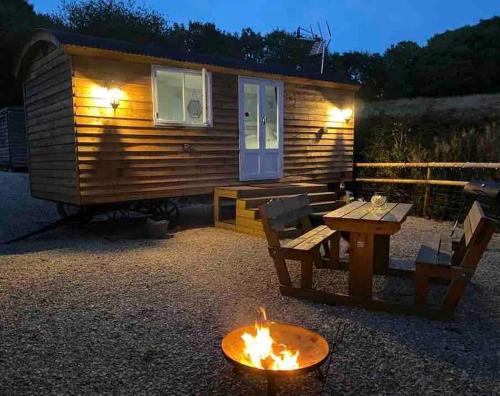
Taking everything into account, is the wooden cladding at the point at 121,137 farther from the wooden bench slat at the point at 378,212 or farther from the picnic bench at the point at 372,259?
the wooden bench slat at the point at 378,212

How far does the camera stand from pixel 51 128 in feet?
23.3

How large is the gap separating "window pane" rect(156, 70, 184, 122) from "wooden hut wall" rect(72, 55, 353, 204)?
64 centimetres

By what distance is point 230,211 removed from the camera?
936 cm

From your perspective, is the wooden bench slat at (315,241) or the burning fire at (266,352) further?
the wooden bench slat at (315,241)

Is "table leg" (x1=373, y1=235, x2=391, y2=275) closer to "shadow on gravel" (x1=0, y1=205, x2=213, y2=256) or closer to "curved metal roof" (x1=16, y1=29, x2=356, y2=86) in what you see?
"shadow on gravel" (x1=0, y1=205, x2=213, y2=256)

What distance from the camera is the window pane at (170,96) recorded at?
764 centimetres

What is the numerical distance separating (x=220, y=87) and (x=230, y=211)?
2977 millimetres

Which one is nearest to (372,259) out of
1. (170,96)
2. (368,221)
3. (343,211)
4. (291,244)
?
(368,221)

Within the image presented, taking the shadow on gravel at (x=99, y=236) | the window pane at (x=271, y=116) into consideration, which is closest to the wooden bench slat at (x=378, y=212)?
the shadow on gravel at (x=99, y=236)

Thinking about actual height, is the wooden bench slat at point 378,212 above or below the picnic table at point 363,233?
above

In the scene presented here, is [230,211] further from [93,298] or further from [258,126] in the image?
[93,298]

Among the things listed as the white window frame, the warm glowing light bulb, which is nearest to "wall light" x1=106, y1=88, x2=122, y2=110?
the warm glowing light bulb

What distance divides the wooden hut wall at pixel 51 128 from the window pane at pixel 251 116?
341 centimetres

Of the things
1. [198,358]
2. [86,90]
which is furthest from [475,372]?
[86,90]
